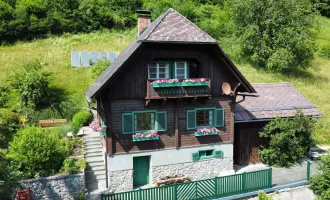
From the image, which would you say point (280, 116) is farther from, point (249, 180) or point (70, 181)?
point (70, 181)

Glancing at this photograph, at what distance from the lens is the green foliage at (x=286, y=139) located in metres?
17.2

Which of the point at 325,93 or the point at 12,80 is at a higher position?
the point at 12,80

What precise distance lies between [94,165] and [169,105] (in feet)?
17.6

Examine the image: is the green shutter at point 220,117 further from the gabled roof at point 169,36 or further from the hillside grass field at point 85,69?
the hillside grass field at point 85,69

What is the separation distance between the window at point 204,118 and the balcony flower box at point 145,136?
2.70m

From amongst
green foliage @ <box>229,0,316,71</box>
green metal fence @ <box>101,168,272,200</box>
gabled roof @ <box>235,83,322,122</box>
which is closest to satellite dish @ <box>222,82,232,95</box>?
gabled roof @ <box>235,83,322,122</box>

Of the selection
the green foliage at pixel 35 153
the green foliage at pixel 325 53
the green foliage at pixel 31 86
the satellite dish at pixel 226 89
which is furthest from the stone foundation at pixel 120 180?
the green foliage at pixel 325 53

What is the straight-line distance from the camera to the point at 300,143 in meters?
18.1

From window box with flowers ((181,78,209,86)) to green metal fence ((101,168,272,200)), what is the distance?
477cm

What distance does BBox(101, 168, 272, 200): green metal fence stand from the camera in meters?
13.1

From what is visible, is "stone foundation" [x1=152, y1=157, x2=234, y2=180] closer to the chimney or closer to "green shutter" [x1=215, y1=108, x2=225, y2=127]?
"green shutter" [x1=215, y1=108, x2=225, y2=127]

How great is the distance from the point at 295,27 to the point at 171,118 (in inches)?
985

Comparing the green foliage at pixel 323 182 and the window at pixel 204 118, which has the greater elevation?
the window at pixel 204 118

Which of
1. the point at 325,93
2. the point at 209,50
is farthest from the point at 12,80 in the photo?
the point at 325,93
